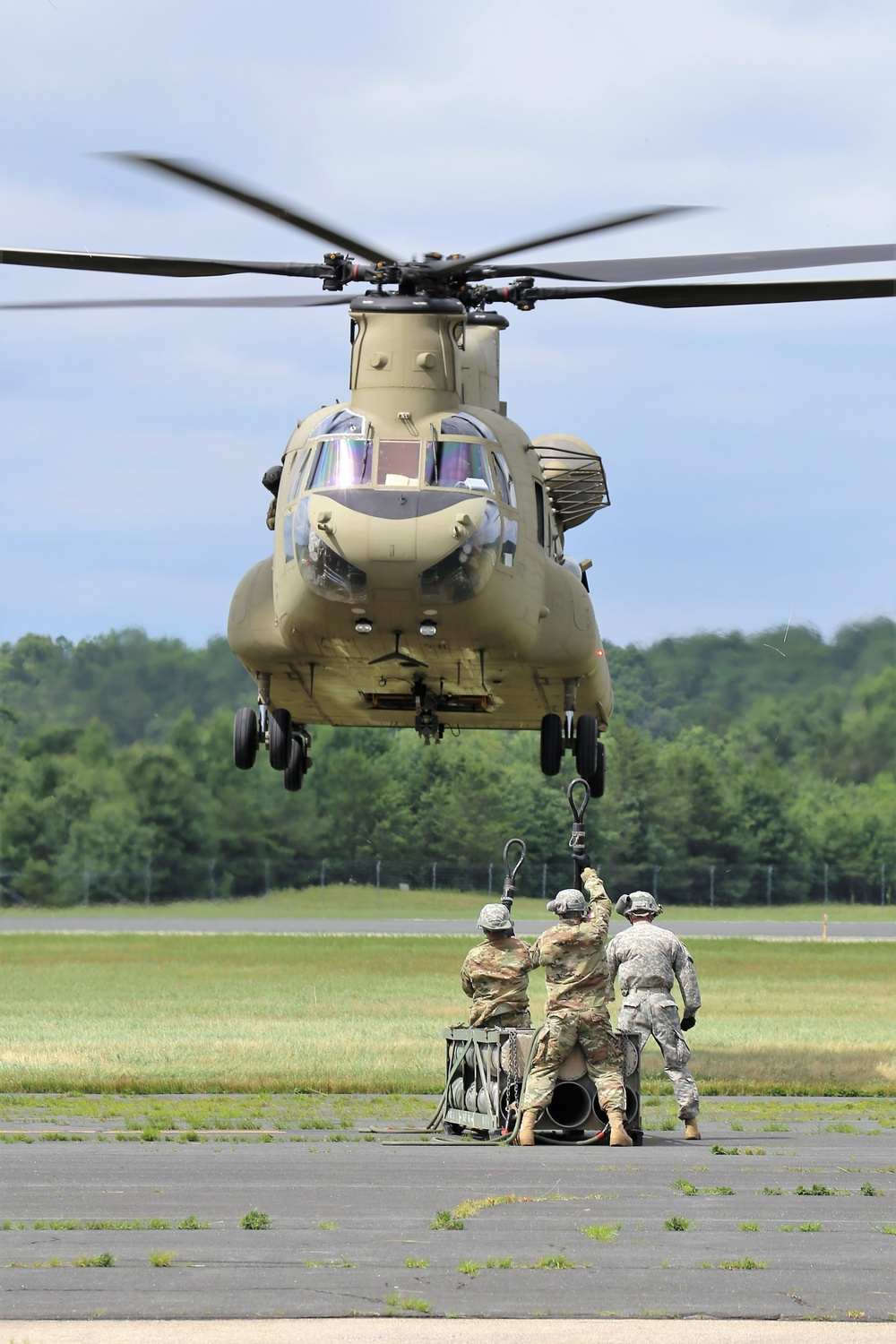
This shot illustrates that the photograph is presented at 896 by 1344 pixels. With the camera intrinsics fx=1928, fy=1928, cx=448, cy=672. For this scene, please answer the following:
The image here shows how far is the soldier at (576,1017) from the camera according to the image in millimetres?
13102

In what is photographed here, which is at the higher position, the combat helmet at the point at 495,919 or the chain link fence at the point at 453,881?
the chain link fence at the point at 453,881

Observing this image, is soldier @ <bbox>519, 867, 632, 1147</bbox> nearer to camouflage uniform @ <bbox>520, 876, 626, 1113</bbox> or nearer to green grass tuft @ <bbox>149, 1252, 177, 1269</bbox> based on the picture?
camouflage uniform @ <bbox>520, 876, 626, 1113</bbox>

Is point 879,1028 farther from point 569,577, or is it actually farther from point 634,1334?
point 634,1334

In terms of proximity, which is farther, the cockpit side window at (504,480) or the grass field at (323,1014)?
the grass field at (323,1014)

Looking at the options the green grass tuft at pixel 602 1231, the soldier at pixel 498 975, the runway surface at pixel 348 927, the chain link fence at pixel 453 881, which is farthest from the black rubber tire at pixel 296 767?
the chain link fence at pixel 453 881

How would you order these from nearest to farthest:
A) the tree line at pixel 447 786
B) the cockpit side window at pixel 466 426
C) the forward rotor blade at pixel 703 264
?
the forward rotor blade at pixel 703 264
the cockpit side window at pixel 466 426
the tree line at pixel 447 786

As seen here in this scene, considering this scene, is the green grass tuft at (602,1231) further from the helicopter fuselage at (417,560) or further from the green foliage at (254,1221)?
the helicopter fuselage at (417,560)

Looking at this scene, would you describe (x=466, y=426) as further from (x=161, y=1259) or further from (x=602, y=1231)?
(x=161, y=1259)

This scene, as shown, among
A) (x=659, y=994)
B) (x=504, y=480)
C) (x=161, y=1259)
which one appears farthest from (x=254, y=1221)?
(x=504, y=480)

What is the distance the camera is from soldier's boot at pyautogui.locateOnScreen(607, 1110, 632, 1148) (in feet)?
42.9

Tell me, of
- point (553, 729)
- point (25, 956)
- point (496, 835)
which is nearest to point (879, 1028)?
point (553, 729)

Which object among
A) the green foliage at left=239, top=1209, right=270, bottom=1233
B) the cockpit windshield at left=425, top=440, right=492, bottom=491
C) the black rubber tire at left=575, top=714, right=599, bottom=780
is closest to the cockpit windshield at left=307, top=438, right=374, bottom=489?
the cockpit windshield at left=425, top=440, right=492, bottom=491

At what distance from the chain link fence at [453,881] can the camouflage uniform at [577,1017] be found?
1729 inches

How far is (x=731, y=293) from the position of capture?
19.7 m
